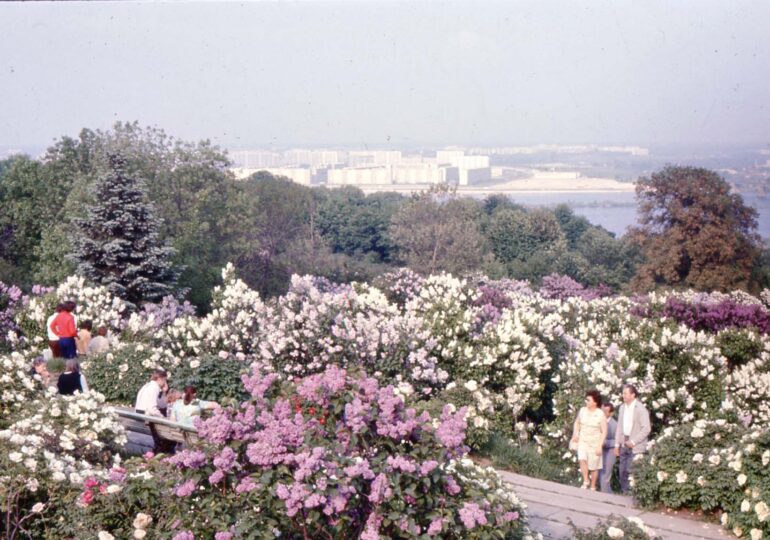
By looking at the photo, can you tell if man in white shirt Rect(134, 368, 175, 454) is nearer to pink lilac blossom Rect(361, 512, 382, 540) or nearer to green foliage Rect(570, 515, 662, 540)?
green foliage Rect(570, 515, 662, 540)

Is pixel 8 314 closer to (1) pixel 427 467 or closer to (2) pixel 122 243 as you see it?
(2) pixel 122 243

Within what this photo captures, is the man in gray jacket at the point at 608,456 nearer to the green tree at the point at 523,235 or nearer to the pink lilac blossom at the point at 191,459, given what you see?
the pink lilac blossom at the point at 191,459

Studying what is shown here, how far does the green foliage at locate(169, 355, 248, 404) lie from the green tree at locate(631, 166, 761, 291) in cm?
3259

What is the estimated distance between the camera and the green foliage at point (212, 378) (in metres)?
10.0

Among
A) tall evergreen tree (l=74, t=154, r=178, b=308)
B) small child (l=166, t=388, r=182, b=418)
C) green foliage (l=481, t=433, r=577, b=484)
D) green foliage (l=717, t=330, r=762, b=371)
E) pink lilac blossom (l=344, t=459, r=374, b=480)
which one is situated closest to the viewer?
pink lilac blossom (l=344, t=459, r=374, b=480)

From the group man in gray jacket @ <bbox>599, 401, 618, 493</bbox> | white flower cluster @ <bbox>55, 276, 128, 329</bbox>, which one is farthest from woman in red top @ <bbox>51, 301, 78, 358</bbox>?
man in gray jacket @ <bbox>599, 401, 618, 493</bbox>

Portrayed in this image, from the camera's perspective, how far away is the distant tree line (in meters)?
25.1

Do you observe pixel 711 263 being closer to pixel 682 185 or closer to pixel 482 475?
pixel 682 185

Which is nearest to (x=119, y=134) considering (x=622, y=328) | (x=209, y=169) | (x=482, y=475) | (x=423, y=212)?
(x=209, y=169)

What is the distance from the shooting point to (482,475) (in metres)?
5.46

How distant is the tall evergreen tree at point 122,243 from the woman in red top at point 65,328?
12058 millimetres

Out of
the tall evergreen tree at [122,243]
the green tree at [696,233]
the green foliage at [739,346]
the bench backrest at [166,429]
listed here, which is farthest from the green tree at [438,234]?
the bench backrest at [166,429]

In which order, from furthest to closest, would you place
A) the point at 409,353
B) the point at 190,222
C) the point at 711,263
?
the point at 711,263, the point at 190,222, the point at 409,353

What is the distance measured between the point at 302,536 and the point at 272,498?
377 mm
